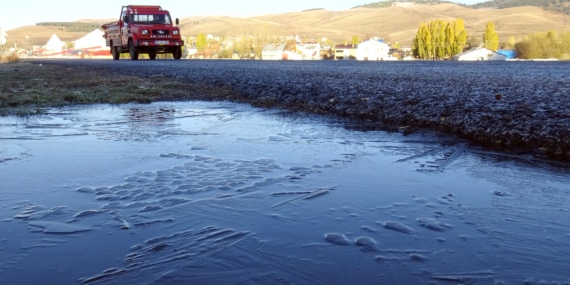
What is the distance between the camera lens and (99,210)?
2.12 meters

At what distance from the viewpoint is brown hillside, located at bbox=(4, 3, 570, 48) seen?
437 feet

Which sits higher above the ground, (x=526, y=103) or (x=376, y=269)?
(x=526, y=103)

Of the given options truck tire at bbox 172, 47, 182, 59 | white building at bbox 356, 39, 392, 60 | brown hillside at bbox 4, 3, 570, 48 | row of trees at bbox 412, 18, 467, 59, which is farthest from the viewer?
brown hillside at bbox 4, 3, 570, 48

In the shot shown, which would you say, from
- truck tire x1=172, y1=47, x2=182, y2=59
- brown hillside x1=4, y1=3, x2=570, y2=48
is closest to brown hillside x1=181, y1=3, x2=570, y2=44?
brown hillside x1=4, y1=3, x2=570, y2=48

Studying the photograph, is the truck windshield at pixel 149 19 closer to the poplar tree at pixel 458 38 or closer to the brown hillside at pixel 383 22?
the poplar tree at pixel 458 38

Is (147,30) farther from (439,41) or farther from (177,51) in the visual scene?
(439,41)

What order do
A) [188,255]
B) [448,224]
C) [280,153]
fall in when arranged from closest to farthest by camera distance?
[188,255] < [448,224] < [280,153]

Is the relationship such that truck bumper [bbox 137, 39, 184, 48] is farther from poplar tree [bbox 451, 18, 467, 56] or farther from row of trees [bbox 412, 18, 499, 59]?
poplar tree [bbox 451, 18, 467, 56]

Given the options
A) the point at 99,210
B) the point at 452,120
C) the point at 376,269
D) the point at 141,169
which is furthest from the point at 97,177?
the point at 452,120

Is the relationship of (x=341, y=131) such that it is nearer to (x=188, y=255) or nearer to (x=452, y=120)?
(x=452, y=120)

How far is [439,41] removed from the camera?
4444 centimetres

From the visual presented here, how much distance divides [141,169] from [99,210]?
0.74 metres

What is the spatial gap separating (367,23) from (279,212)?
6449 inches

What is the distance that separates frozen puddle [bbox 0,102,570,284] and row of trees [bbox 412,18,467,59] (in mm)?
41565
